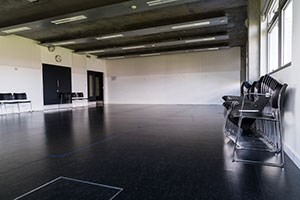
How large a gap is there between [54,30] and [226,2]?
668cm

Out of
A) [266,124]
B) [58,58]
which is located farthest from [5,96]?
[266,124]

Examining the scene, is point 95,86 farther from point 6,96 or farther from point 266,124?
point 266,124

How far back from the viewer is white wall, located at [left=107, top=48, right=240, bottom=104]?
1208cm

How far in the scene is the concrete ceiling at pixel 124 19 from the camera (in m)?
5.71

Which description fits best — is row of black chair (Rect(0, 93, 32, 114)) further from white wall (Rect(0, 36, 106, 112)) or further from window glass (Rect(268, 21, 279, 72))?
window glass (Rect(268, 21, 279, 72))

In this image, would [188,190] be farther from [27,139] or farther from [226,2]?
[226,2]

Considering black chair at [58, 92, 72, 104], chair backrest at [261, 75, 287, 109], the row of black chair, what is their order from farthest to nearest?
black chair at [58, 92, 72, 104] → the row of black chair → chair backrest at [261, 75, 287, 109]

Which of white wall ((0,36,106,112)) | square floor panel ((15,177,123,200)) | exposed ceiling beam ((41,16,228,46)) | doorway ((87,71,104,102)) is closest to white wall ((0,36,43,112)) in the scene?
white wall ((0,36,106,112))

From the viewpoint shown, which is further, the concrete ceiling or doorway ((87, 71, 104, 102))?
doorway ((87, 71, 104, 102))

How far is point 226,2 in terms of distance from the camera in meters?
5.82

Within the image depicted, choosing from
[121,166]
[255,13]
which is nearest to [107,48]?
[255,13]

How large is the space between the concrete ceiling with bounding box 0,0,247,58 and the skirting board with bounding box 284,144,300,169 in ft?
13.7

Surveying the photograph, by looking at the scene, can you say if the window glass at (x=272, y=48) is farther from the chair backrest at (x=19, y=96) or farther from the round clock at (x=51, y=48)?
the round clock at (x=51, y=48)

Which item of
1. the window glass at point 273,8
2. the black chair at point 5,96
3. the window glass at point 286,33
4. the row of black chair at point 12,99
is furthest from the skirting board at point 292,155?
the black chair at point 5,96
